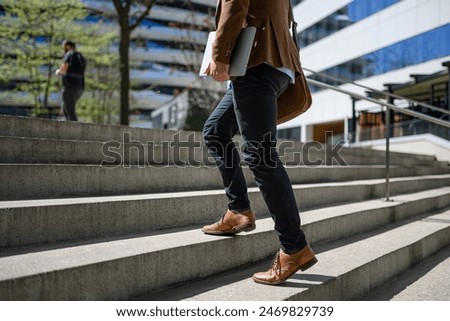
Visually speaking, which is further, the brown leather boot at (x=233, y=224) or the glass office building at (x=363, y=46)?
the glass office building at (x=363, y=46)

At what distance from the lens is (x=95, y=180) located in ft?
11.2

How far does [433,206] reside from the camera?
6016 millimetres

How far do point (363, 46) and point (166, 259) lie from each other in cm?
2592

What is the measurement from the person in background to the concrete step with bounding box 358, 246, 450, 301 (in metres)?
7.22

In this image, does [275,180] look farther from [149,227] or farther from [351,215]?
[351,215]

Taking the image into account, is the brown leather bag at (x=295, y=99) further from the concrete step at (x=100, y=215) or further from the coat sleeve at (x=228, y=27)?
the concrete step at (x=100, y=215)

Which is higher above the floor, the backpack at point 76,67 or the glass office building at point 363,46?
the glass office building at point 363,46

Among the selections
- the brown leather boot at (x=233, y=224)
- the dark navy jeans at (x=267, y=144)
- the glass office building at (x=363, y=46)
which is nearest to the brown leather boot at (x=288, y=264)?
the dark navy jeans at (x=267, y=144)

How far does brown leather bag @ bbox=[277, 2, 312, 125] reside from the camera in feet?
8.87

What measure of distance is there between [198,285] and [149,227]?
2.19 ft

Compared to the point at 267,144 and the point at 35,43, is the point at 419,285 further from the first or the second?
the point at 35,43

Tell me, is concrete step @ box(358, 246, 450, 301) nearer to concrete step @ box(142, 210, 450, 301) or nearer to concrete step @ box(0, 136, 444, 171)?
concrete step @ box(142, 210, 450, 301)

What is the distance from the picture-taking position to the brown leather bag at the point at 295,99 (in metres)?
2.71

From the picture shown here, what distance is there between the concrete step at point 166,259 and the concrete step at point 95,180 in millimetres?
810
